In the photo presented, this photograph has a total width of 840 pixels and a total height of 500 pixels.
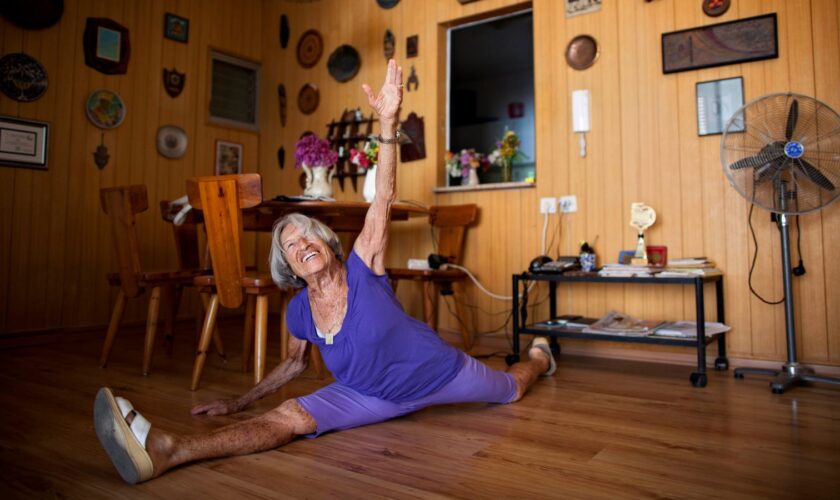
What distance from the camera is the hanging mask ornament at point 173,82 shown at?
14.1ft

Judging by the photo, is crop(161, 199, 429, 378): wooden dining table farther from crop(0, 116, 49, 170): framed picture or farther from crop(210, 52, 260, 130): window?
crop(210, 52, 260, 130): window

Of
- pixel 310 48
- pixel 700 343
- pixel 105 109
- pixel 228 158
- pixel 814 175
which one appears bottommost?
pixel 700 343

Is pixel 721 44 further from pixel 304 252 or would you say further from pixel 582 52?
pixel 304 252

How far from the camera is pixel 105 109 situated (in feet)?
12.9

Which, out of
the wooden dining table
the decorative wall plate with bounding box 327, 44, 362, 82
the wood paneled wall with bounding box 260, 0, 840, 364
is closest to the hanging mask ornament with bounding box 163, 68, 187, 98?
the decorative wall plate with bounding box 327, 44, 362, 82

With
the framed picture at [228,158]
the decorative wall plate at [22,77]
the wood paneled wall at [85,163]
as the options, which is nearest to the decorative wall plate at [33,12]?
the wood paneled wall at [85,163]

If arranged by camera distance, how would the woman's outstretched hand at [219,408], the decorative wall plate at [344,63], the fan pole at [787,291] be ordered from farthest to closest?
the decorative wall plate at [344,63], the fan pole at [787,291], the woman's outstretched hand at [219,408]

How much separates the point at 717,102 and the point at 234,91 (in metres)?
3.81

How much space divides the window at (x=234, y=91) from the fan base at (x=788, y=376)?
422cm

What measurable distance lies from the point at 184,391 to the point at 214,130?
2.95m

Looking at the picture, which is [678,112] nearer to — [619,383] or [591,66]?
[591,66]

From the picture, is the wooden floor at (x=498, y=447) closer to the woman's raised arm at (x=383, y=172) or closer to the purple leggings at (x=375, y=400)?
the purple leggings at (x=375, y=400)

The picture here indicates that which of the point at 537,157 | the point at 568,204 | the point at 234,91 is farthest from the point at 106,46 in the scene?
the point at 568,204

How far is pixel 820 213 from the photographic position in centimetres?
266
